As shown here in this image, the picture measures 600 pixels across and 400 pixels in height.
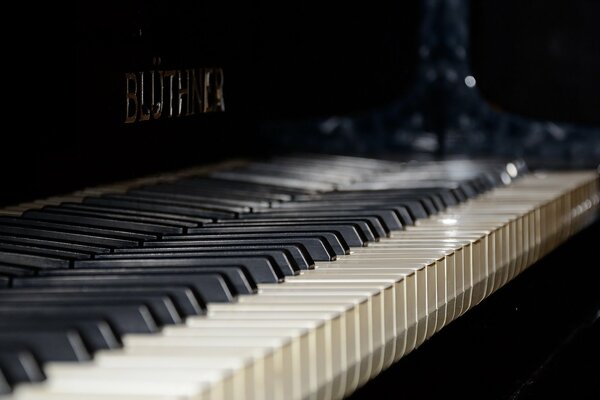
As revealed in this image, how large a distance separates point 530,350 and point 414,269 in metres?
0.93

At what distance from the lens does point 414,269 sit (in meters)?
1.44

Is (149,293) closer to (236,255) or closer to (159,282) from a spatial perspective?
(159,282)

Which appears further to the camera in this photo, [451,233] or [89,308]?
[451,233]

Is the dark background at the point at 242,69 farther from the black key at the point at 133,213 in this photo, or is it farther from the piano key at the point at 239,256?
the piano key at the point at 239,256

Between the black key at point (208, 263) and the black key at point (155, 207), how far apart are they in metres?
0.41

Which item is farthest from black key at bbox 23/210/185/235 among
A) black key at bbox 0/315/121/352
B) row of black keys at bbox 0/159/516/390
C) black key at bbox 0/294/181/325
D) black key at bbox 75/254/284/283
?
black key at bbox 0/315/121/352

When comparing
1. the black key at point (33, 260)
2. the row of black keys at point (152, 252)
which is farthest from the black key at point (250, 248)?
the black key at point (33, 260)

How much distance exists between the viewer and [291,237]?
5.16 feet

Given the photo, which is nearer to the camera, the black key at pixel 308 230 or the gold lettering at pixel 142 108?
the black key at pixel 308 230

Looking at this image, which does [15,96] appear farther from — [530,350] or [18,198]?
[530,350]

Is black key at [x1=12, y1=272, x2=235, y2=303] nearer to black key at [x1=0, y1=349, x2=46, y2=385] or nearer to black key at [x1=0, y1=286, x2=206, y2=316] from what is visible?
black key at [x1=0, y1=286, x2=206, y2=316]

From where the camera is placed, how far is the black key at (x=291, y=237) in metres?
1.57

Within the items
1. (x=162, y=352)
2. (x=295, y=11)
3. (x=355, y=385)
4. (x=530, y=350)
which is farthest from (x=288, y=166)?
(x=162, y=352)

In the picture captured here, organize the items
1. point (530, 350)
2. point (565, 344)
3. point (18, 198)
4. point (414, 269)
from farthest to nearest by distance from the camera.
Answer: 1. point (565, 344)
2. point (530, 350)
3. point (18, 198)
4. point (414, 269)
